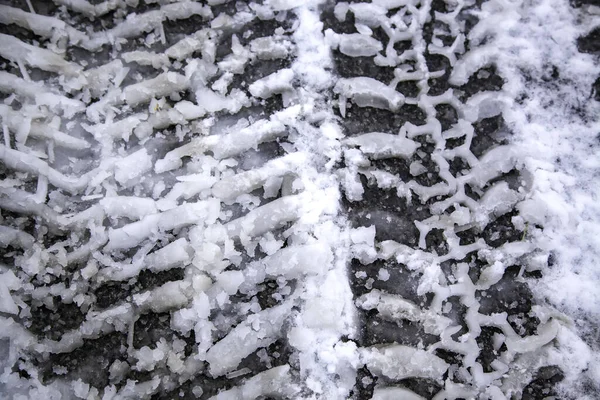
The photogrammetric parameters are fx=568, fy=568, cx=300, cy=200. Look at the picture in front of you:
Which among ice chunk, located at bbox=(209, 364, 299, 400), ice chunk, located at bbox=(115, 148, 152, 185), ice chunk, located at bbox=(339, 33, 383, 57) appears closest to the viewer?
ice chunk, located at bbox=(209, 364, 299, 400)

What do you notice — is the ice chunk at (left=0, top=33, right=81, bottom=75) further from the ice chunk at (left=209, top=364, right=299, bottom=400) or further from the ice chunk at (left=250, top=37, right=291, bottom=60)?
the ice chunk at (left=209, top=364, right=299, bottom=400)

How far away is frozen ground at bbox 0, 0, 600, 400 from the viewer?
2.72 feet

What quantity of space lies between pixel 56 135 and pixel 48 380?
0.38 meters

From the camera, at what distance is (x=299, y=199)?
2.90 feet

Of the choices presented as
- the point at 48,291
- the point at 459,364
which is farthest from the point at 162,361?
the point at 459,364

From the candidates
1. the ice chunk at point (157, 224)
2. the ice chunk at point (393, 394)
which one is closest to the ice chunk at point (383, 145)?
the ice chunk at point (157, 224)

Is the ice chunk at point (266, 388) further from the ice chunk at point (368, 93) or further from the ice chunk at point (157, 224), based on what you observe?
the ice chunk at point (368, 93)

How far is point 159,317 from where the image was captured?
Result: 86 centimetres

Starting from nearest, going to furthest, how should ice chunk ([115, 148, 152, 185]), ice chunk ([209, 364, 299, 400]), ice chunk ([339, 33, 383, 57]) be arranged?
ice chunk ([209, 364, 299, 400])
ice chunk ([115, 148, 152, 185])
ice chunk ([339, 33, 383, 57])

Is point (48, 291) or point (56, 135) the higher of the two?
point (56, 135)

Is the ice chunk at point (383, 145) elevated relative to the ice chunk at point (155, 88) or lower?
lower

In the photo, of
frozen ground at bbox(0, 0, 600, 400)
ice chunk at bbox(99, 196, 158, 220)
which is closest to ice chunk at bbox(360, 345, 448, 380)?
frozen ground at bbox(0, 0, 600, 400)

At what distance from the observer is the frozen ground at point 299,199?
0.83 m

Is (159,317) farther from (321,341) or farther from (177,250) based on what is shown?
(321,341)
